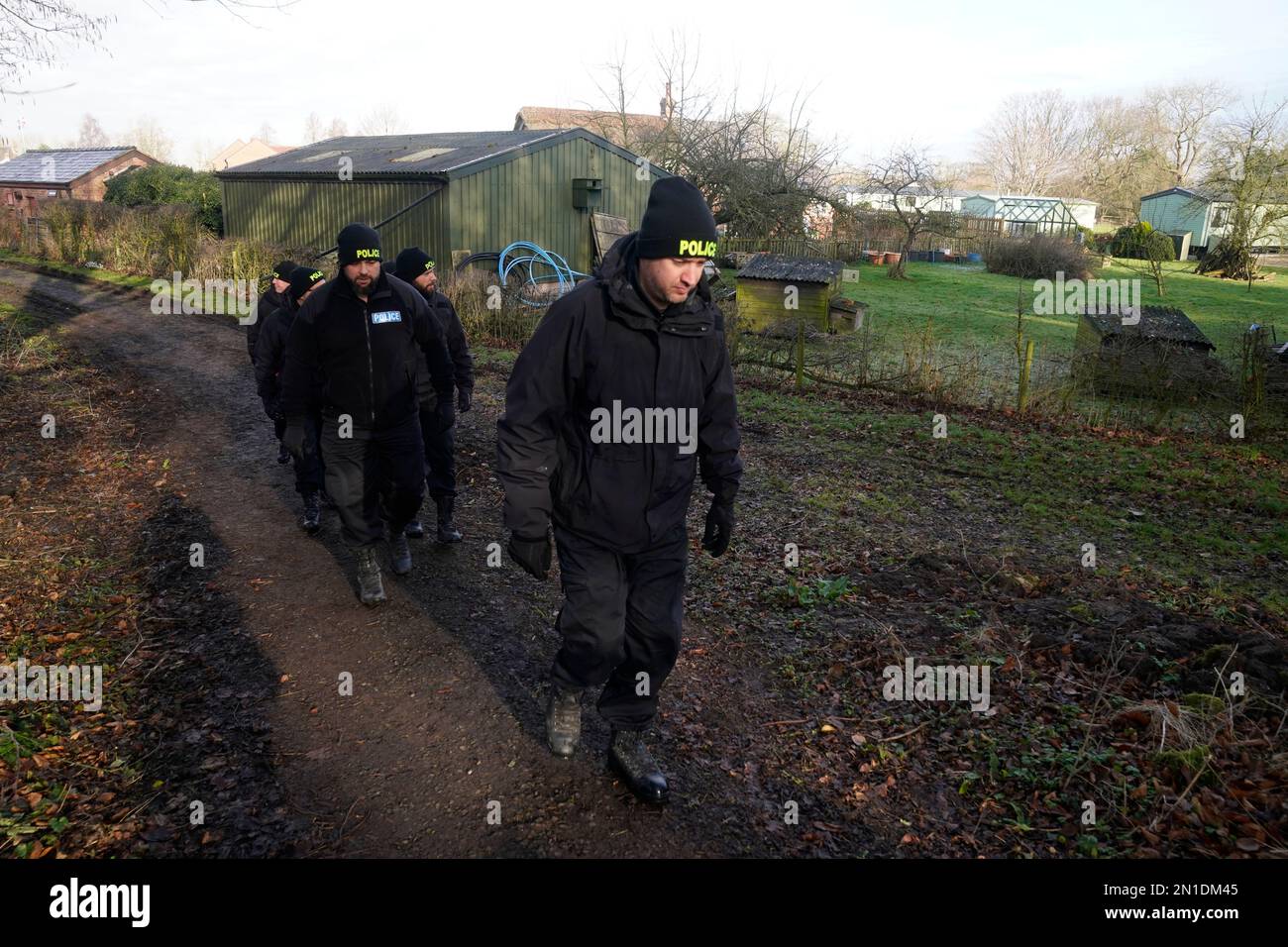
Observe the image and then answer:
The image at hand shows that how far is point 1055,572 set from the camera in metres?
5.61

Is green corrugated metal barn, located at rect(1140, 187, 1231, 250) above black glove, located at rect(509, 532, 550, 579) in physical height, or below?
above

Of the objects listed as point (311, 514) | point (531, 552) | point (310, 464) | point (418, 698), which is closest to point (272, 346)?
point (310, 464)

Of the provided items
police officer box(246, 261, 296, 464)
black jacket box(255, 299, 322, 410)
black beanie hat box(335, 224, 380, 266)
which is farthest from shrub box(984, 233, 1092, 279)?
black beanie hat box(335, 224, 380, 266)

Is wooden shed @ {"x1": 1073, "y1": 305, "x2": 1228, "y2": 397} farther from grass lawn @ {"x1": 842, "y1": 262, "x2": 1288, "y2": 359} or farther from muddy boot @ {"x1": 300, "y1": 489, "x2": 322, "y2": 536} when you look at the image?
muddy boot @ {"x1": 300, "y1": 489, "x2": 322, "y2": 536}

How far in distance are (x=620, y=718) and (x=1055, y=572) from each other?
146 inches

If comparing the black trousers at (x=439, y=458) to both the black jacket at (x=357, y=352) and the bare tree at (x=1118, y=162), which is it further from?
the bare tree at (x=1118, y=162)

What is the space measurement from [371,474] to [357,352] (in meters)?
0.75

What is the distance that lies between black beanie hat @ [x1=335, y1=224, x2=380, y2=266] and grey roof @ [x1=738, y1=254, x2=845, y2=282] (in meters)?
13.5

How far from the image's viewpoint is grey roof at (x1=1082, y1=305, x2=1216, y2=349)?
1055 cm

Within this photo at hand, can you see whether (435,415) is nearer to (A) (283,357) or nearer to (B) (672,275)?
(A) (283,357)
